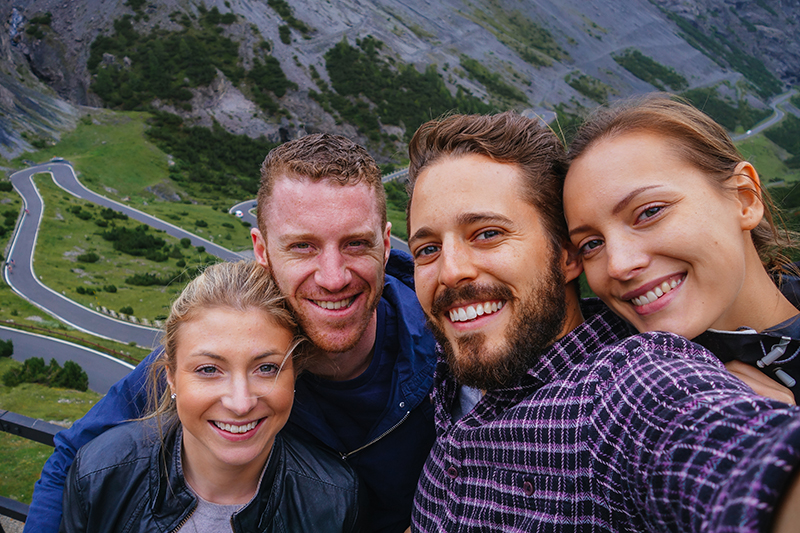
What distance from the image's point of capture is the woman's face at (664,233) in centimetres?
244

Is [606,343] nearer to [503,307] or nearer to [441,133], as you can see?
[503,307]

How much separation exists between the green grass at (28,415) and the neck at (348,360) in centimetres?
678

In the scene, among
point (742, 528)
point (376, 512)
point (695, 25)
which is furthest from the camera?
point (695, 25)

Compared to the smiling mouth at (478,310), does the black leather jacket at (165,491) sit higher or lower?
lower

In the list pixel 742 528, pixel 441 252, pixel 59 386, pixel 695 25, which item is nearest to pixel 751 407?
pixel 742 528

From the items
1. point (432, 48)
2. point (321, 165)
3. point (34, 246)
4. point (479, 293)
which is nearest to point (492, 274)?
point (479, 293)

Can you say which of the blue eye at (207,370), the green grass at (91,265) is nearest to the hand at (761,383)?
the blue eye at (207,370)

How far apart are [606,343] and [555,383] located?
521 mm

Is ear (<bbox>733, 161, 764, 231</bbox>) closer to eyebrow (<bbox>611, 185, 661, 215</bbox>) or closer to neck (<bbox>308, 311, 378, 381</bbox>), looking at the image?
eyebrow (<bbox>611, 185, 661, 215</bbox>)

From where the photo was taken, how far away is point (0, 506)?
4328mm

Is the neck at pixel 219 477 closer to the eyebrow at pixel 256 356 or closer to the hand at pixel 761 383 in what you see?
the eyebrow at pixel 256 356

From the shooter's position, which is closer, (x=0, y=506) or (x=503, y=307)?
(x=503, y=307)

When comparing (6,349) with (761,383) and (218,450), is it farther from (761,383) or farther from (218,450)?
(761,383)

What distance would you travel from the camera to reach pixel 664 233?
96.0 inches
